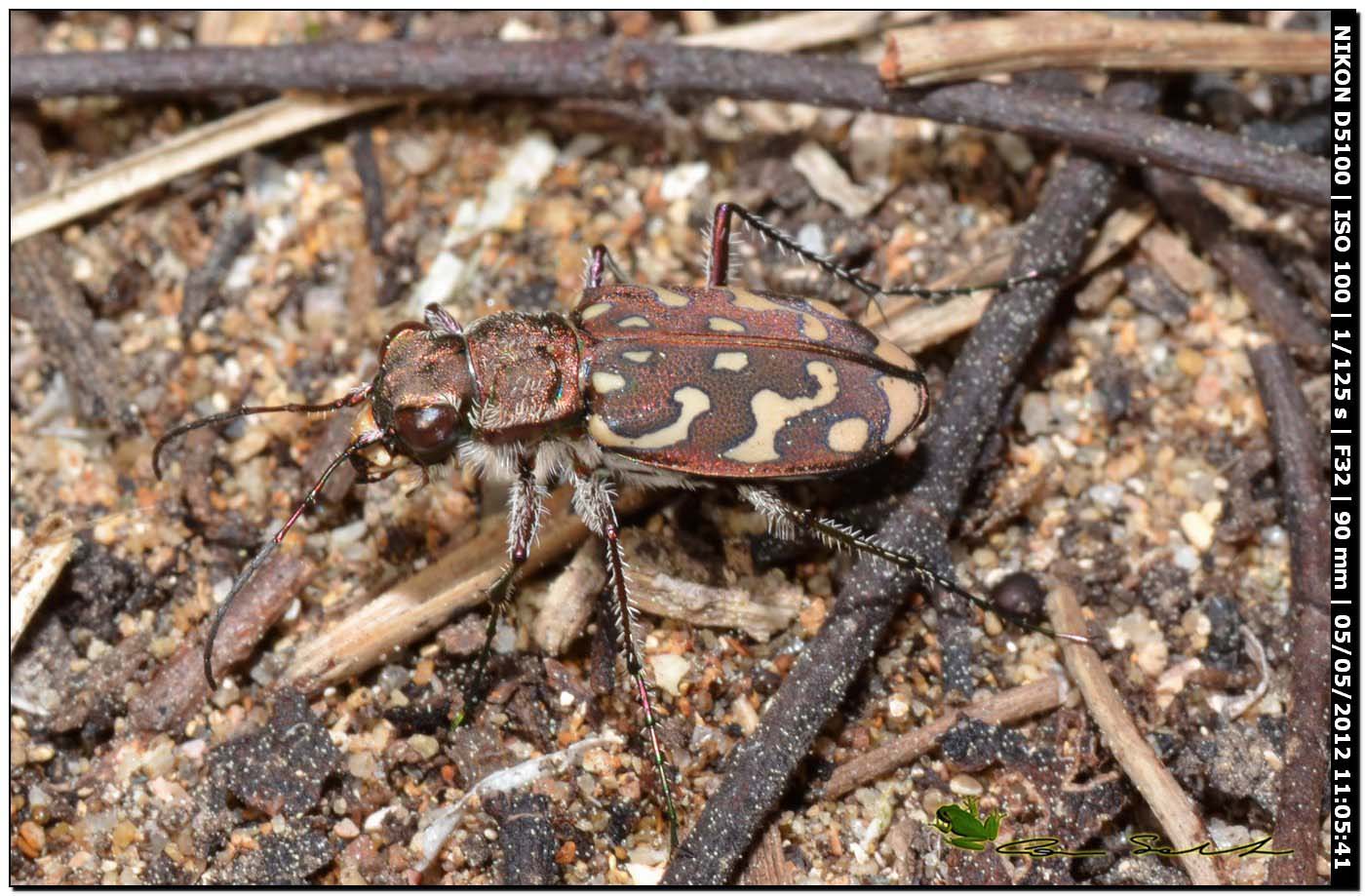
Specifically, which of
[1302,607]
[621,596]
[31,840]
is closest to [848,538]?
[621,596]

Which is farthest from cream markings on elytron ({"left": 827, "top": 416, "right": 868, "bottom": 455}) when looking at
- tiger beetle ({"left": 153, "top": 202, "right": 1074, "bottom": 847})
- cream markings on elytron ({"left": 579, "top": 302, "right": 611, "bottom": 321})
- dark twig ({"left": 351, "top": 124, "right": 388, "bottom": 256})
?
dark twig ({"left": 351, "top": 124, "right": 388, "bottom": 256})

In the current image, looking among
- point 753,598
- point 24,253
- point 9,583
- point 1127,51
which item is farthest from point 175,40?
point 1127,51

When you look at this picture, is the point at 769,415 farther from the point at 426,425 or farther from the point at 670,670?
the point at 426,425

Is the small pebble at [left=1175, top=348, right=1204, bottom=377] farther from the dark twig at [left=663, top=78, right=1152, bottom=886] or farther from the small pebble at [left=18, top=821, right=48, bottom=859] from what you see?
the small pebble at [left=18, top=821, right=48, bottom=859]

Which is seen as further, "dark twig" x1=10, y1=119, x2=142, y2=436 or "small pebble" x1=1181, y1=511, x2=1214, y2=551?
"dark twig" x1=10, y1=119, x2=142, y2=436

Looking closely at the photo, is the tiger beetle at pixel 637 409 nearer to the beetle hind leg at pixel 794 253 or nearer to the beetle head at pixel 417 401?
the beetle head at pixel 417 401

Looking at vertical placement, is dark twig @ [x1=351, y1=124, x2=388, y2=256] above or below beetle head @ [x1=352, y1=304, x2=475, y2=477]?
above

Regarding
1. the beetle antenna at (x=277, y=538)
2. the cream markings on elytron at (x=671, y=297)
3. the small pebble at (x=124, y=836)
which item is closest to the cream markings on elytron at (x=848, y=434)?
the cream markings on elytron at (x=671, y=297)

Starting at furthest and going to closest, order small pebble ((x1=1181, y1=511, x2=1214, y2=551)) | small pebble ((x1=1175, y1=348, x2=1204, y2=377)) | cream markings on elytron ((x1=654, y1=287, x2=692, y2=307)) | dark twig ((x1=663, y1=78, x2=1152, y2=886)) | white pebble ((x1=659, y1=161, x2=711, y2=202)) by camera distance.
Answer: white pebble ((x1=659, y1=161, x2=711, y2=202))
small pebble ((x1=1175, y1=348, x2=1204, y2=377))
small pebble ((x1=1181, y1=511, x2=1214, y2=551))
cream markings on elytron ((x1=654, y1=287, x2=692, y2=307))
dark twig ((x1=663, y1=78, x2=1152, y2=886))
